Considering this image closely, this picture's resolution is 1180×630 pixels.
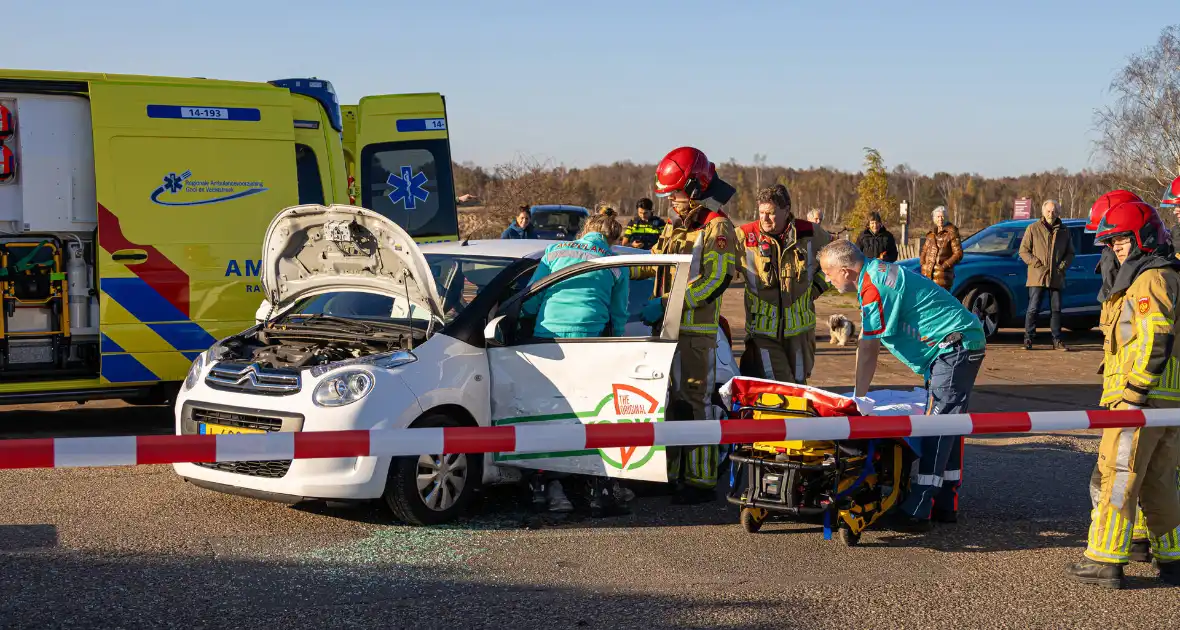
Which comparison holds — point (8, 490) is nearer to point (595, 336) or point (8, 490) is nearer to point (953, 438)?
point (595, 336)

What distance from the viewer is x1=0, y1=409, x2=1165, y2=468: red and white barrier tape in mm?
4094

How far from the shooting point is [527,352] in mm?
6574

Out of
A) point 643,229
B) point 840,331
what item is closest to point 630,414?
point 643,229

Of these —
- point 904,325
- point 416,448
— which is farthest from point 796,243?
point 416,448

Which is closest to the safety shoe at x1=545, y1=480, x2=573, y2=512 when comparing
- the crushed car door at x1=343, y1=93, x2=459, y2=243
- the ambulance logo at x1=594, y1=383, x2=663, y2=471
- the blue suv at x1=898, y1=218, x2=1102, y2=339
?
the ambulance logo at x1=594, y1=383, x2=663, y2=471

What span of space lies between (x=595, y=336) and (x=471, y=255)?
4.42 feet

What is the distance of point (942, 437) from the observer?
6.30 meters

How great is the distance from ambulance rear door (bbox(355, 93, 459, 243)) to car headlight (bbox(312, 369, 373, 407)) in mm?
5995

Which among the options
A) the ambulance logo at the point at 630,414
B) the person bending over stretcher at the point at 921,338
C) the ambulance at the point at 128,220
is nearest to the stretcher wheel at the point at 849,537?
the person bending over stretcher at the point at 921,338

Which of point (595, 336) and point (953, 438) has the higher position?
point (595, 336)

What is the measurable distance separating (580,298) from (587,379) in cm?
49

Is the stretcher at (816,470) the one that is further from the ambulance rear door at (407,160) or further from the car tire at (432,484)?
the ambulance rear door at (407,160)

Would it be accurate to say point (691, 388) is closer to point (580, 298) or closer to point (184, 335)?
point (580, 298)

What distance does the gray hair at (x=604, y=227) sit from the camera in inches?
281
